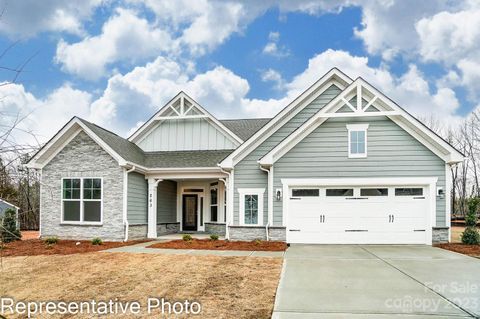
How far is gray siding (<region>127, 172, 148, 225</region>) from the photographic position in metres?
16.0

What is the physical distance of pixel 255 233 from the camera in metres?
15.1

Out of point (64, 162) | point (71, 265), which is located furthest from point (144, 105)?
point (71, 265)

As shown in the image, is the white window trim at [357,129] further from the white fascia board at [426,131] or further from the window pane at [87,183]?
the window pane at [87,183]

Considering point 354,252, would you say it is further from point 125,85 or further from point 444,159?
point 125,85

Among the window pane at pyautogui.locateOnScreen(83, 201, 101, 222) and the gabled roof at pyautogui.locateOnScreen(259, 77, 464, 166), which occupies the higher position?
the gabled roof at pyautogui.locateOnScreen(259, 77, 464, 166)

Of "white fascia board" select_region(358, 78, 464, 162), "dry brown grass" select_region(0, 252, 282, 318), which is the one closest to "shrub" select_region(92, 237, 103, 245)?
"dry brown grass" select_region(0, 252, 282, 318)

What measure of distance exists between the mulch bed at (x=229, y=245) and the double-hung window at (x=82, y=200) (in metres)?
3.25

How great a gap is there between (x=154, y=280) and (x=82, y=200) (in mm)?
8359

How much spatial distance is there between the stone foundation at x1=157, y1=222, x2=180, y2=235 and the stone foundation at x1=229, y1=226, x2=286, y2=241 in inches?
174

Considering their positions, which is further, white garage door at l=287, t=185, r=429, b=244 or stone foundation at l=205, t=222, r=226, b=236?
stone foundation at l=205, t=222, r=226, b=236

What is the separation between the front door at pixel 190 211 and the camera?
2081 cm

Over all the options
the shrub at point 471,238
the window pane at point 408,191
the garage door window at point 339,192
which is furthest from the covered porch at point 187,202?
the shrub at point 471,238

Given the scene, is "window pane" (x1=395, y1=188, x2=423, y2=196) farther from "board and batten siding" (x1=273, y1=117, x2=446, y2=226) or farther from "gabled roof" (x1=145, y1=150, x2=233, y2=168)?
"gabled roof" (x1=145, y1=150, x2=233, y2=168)

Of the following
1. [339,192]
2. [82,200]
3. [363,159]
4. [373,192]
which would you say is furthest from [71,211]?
[373,192]
